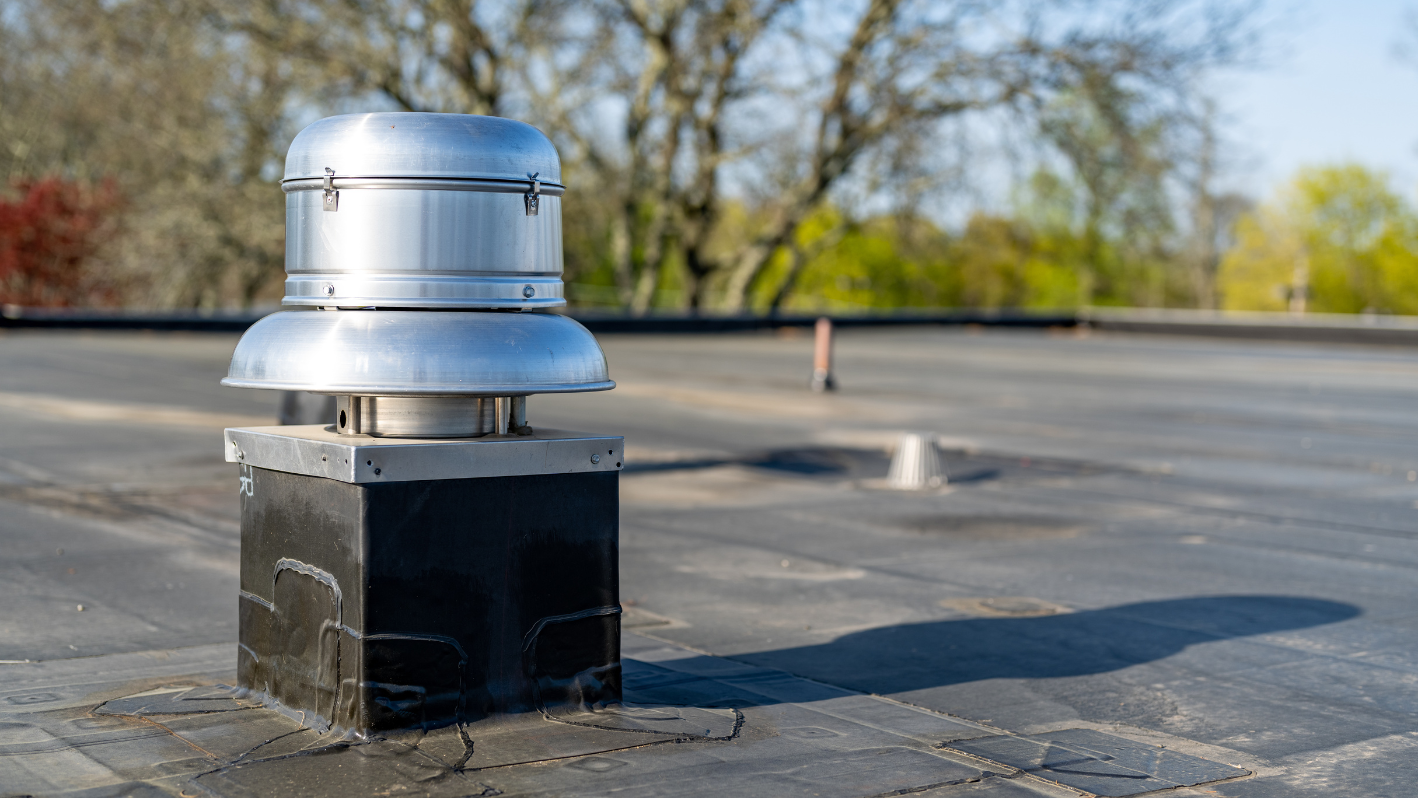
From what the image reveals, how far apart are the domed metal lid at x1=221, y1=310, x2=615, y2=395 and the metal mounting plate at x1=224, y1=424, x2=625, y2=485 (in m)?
0.18

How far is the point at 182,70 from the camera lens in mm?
33875

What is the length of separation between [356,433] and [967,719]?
2261mm

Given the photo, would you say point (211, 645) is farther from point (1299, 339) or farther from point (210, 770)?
point (1299, 339)

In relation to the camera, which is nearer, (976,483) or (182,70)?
(976,483)

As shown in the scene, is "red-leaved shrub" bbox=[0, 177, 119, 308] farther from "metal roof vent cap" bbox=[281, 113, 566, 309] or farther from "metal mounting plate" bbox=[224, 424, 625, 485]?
"metal roof vent cap" bbox=[281, 113, 566, 309]

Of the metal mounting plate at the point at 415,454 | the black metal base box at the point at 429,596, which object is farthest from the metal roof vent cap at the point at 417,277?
the black metal base box at the point at 429,596

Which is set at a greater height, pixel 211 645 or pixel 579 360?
pixel 579 360

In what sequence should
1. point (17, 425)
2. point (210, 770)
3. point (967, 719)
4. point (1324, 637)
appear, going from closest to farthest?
point (210, 770), point (967, 719), point (1324, 637), point (17, 425)

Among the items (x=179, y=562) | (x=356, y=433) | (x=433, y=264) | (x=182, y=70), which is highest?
(x=182, y=70)

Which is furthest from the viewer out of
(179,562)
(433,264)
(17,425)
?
(17,425)

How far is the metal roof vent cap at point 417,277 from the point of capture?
402 centimetres

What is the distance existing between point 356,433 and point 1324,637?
4409 mm

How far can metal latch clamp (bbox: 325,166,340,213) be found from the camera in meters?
4.12

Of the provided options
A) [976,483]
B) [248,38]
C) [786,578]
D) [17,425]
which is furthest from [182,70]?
[786,578]
